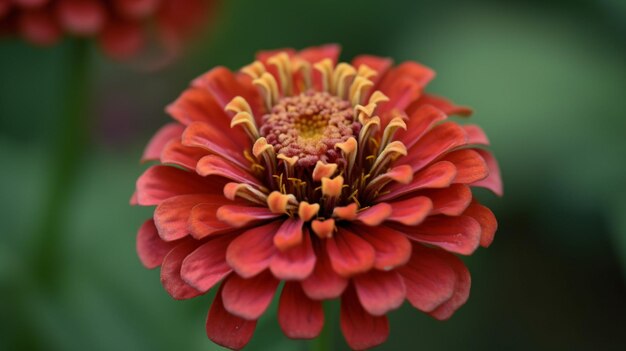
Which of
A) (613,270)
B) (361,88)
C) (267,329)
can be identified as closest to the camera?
(361,88)

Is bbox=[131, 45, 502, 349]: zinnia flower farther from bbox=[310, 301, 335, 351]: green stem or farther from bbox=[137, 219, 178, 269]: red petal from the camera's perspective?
bbox=[310, 301, 335, 351]: green stem

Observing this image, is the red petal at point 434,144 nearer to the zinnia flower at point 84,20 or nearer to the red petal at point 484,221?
the red petal at point 484,221

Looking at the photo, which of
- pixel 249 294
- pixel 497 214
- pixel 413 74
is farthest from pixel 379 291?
pixel 497 214

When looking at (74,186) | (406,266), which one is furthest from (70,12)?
(406,266)

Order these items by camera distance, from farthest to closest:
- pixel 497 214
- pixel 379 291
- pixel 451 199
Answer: pixel 497 214 < pixel 451 199 < pixel 379 291

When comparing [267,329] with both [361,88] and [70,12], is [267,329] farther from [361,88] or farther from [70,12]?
[70,12]

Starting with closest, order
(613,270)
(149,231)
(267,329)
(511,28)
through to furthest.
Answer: (149,231) → (267,329) → (613,270) → (511,28)

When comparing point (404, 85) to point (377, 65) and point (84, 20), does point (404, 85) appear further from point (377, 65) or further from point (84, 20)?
point (84, 20)
